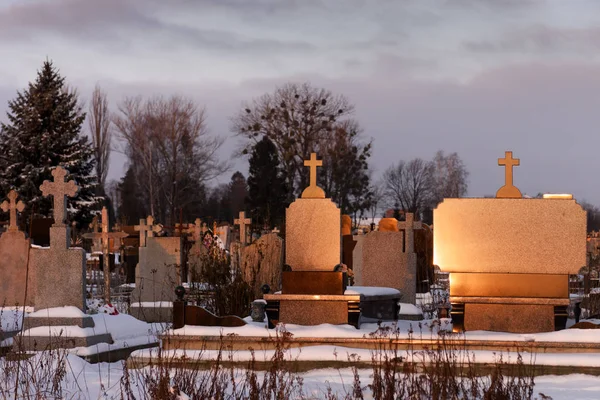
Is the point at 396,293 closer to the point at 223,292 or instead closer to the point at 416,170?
the point at 223,292

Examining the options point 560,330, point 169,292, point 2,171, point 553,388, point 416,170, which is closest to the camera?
point 553,388

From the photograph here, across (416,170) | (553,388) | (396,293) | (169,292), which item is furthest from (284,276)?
(416,170)

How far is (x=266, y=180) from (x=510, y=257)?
3487cm

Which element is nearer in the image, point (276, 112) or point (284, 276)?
point (284, 276)

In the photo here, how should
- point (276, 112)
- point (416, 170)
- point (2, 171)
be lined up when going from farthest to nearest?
point (416, 170) → point (276, 112) → point (2, 171)

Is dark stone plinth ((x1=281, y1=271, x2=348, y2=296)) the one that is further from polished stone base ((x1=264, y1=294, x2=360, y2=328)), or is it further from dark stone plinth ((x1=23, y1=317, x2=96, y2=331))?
dark stone plinth ((x1=23, y1=317, x2=96, y2=331))

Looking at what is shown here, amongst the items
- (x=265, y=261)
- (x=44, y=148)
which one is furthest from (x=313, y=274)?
(x=44, y=148)

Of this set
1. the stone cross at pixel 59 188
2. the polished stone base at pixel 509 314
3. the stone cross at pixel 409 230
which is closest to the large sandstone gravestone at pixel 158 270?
the stone cross at pixel 409 230

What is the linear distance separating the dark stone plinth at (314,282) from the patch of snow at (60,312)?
2.99m

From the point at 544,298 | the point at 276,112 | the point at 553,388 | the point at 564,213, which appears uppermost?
the point at 276,112

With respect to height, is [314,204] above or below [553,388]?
above

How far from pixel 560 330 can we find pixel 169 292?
30.6 feet

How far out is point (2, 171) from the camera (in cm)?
3797

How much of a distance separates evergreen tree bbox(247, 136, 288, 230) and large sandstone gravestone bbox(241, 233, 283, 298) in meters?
26.5
